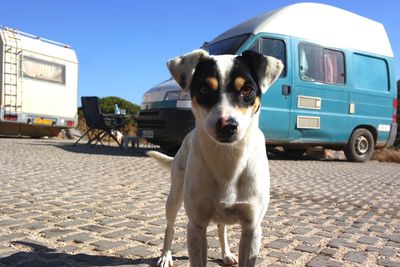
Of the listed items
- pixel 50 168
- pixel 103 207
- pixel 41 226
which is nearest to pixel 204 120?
pixel 41 226

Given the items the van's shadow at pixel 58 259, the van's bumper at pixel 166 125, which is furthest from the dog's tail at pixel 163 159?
the van's bumper at pixel 166 125

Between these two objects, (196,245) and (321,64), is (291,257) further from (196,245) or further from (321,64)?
(321,64)

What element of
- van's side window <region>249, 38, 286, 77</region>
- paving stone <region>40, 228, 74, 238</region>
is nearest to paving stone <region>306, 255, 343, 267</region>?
paving stone <region>40, 228, 74, 238</region>

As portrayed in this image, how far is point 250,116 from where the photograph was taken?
2.49 m


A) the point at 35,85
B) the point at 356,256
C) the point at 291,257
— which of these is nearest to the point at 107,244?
the point at 291,257

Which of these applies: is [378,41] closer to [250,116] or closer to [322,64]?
[322,64]

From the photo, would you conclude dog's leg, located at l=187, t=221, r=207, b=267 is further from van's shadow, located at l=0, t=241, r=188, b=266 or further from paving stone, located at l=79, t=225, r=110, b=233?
paving stone, located at l=79, t=225, r=110, b=233

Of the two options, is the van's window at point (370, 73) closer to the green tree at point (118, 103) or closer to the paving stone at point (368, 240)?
the paving stone at point (368, 240)

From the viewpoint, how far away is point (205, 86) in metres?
2.48

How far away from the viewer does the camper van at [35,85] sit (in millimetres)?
14594

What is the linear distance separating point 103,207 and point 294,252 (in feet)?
6.93

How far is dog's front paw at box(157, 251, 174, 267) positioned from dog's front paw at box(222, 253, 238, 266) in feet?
1.20

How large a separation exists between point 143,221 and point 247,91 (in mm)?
1905

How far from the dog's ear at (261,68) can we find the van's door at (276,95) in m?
6.69
